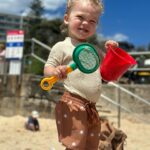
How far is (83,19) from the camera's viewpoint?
→ 3.13 meters

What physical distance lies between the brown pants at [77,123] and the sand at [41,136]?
2.65m

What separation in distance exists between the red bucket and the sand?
2.77 meters

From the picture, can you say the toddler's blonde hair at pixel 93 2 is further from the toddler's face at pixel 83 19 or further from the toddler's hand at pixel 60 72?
the toddler's hand at pixel 60 72

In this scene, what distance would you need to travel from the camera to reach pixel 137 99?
33.9 feet

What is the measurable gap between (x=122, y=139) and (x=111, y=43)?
7.30 feet

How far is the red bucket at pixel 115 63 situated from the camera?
3.08 m

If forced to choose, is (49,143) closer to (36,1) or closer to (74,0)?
(74,0)

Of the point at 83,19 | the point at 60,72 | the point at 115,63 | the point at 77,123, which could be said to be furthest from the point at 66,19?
the point at 77,123

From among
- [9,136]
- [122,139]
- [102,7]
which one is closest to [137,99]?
[9,136]

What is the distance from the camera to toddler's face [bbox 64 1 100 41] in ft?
10.3

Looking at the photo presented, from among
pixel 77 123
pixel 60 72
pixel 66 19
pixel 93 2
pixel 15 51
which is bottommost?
pixel 15 51

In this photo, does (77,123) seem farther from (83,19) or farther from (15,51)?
(15,51)

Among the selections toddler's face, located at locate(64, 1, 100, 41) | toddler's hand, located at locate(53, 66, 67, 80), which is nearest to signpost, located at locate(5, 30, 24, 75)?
toddler's face, located at locate(64, 1, 100, 41)

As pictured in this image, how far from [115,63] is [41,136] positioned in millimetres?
4375
